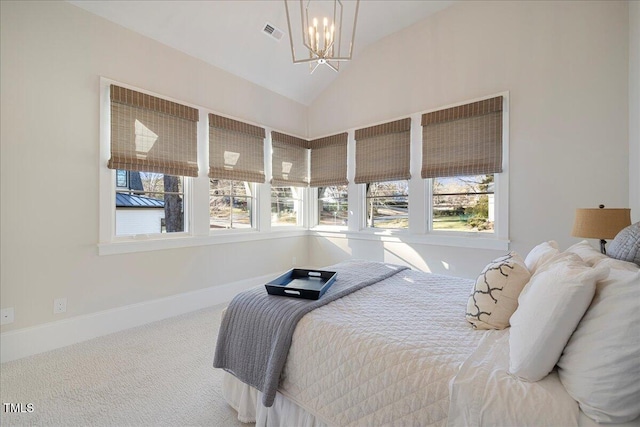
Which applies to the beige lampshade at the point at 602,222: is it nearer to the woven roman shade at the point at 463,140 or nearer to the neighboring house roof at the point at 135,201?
the woven roman shade at the point at 463,140

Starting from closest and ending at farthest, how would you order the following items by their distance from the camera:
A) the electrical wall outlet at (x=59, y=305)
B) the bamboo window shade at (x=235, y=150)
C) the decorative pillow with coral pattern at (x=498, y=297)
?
the decorative pillow with coral pattern at (x=498, y=297), the electrical wall outlet at (x=59, y=305), the bamboo window shade at (x=235, y=150)

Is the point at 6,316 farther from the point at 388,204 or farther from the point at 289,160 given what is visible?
the point at 388,204

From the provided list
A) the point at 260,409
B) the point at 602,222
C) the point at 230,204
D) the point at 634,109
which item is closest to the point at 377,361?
the point at 260,409

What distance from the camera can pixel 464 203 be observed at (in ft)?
10.6

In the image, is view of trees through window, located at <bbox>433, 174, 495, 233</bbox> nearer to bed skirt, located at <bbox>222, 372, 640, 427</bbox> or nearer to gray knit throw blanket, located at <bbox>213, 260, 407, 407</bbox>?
gray knit throw blanket, located at <bbox>213, 260, 407, 407</bbox>

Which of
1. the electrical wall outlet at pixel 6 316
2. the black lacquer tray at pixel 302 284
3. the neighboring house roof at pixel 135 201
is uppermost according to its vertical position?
the neighboring house roof at pixel 135 201

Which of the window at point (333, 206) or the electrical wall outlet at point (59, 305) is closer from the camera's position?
the electrical wall outlet at point (59, 305)

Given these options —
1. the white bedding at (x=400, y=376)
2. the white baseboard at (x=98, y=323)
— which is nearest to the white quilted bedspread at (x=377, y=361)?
the white bedding at (x=400, y=376)

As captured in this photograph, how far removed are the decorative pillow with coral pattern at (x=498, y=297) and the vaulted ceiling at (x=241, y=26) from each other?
3178 millimetres

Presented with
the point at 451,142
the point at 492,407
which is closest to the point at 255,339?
the point at 492,407

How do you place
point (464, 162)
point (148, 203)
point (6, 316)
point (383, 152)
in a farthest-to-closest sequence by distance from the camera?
point (383, 152) → point (464, 162) → point (148, 203) → point (6, 316)

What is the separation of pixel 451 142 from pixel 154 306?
365 centimetres

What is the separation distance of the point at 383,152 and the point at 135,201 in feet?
9.61

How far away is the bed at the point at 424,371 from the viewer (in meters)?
0.83
